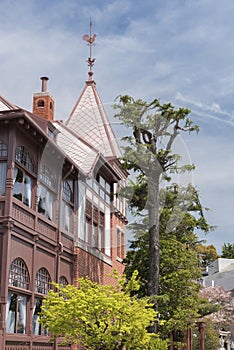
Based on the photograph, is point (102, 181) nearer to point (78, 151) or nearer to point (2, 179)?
point (78, 151)

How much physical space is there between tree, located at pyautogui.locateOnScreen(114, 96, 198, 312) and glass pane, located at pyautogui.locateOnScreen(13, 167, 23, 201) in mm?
5510

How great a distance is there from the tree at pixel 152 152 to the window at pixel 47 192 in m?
3.45

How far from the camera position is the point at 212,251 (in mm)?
73312

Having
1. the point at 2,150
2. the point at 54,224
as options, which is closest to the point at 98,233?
the point at 54,224

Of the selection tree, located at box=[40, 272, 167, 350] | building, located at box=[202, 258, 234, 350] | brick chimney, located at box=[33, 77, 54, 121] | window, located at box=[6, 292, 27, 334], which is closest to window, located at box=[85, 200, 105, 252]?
brick chimney, located at box=[33, 77, 54, 121]

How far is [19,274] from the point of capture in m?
16.0

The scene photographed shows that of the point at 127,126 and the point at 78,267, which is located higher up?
the point at 127,126

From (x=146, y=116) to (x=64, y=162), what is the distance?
4090 mm

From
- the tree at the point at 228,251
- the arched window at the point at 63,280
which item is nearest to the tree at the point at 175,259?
the arched window at the point at 63,280

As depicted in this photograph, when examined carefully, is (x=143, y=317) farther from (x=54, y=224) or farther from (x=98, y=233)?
(x=98, y=233)

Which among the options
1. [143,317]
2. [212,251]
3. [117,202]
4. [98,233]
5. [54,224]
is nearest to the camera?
[143,317]

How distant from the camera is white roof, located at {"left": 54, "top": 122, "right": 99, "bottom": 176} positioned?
2188 centimetres

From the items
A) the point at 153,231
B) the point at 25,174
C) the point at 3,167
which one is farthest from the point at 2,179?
the point at 153,231

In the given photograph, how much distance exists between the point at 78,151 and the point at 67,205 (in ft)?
8.64
